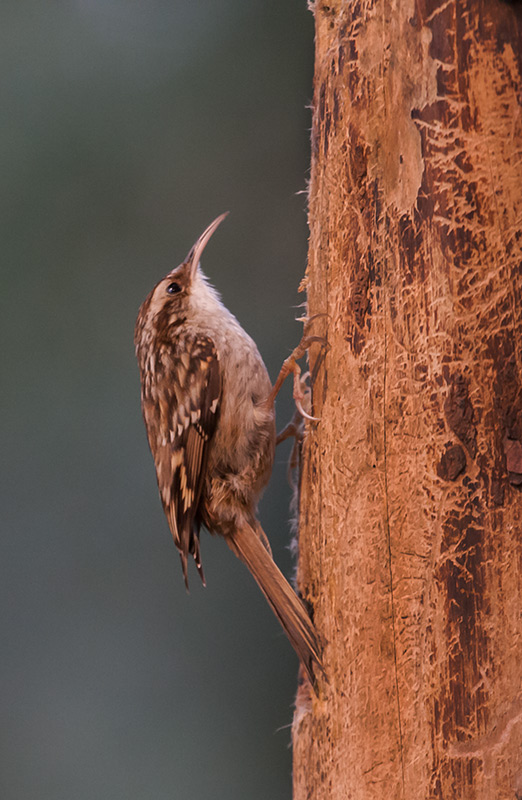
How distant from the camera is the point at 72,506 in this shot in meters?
2.65

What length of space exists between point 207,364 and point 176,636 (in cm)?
121

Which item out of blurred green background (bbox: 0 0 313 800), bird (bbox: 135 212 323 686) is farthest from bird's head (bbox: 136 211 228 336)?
blurred green background (bbox: 0 0 313 800)

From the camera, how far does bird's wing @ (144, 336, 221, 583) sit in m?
1.87

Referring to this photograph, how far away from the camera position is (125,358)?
2.72 meters

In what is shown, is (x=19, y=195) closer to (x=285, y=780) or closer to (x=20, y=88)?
(x=20, y=88)

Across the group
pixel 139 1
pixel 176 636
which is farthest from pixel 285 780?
pixel 139 1

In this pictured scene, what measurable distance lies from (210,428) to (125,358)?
935 mm

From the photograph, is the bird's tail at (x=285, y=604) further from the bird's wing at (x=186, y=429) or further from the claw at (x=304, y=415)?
the claw at (x=304, y=415)

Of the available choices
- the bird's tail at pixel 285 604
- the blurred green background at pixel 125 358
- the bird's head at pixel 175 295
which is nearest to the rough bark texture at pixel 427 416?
the bird's tail at pixel 285 604

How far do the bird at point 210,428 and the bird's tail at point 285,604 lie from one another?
2 cm

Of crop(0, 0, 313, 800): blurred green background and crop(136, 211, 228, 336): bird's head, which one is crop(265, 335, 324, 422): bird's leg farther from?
crop(0, 0, 313, 800): blurred green background

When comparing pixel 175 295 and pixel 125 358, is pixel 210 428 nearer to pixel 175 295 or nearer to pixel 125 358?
pixel 175 295

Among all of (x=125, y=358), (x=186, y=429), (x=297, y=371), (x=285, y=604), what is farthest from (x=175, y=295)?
(x=285, y=604)

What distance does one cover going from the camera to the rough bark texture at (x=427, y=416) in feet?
3.85
